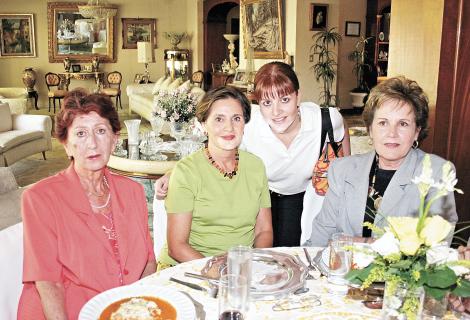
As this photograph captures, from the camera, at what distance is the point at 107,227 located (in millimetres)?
1800

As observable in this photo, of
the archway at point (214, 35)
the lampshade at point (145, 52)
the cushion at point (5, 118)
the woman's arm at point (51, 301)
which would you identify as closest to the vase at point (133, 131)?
the woman's arm at point (51, 301)

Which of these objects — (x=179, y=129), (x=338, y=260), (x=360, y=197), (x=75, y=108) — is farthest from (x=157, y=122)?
(x=338, y=260)

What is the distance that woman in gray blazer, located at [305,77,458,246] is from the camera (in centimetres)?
197

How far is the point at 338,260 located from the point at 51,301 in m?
0.93

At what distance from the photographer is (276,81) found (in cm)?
240

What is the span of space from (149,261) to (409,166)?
1.14m

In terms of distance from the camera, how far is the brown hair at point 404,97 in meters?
2.00

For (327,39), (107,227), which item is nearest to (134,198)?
(107,227)

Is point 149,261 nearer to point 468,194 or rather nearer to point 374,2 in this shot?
point 468,194

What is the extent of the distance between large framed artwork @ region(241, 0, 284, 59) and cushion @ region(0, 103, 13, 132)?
17.6 ft

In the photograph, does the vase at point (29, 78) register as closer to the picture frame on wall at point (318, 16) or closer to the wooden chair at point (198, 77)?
the wooden chair at point (198, 77)

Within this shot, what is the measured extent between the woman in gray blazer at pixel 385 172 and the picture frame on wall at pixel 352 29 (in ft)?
30.9

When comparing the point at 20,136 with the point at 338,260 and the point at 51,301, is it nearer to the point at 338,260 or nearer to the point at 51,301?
the point at 51,301

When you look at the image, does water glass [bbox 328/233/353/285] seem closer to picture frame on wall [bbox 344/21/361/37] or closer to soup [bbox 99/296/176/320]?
soup [bbox 99/296/176/320]
